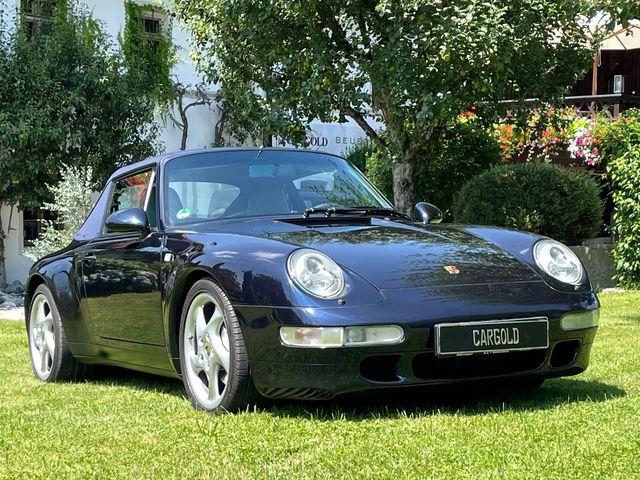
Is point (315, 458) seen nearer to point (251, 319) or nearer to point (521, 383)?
point (251, 319)

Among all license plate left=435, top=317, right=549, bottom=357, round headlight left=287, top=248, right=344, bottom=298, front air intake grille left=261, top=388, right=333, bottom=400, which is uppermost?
round headlight left=287, top=248, right=344, bottom=298

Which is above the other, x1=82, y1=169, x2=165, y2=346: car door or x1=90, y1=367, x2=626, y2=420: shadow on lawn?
x1=82, y1=169, x2=165, y2=346: car door

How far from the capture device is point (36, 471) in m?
3.73

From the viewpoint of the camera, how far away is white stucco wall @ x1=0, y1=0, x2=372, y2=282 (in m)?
18.2

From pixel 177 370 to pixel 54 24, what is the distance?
1336 centimetres

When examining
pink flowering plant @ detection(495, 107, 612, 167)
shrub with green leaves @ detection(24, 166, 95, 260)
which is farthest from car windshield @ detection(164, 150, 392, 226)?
shrub with green leaves @ detection(24, 166, 95, 260)

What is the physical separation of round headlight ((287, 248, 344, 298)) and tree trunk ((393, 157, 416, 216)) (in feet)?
29.0

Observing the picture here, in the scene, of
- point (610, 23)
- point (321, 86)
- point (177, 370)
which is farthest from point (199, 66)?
point (177, 370)

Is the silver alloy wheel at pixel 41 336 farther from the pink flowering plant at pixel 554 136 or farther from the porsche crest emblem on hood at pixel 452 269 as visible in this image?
the pink flowering plant at pixel 554 136

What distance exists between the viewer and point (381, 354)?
441 cm

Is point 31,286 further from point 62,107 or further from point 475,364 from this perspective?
point 62,107

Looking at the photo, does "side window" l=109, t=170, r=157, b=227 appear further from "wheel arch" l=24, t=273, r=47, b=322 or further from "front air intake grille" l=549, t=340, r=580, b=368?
"front air intake grille" l=549, t=340, r=580, b=368

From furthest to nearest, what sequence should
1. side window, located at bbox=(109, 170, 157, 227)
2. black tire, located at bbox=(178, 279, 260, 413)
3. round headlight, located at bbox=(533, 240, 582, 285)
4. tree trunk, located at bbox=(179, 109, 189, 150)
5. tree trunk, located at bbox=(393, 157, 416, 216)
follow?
tree trunk, located at bbox=(179, 109, 189, 150) < tree trunk, located at bbox=(393, 157, 416, 216) < side window, located at bbox=(109, 170, 157, 227) < round headlight, located at bbox=(533, 240, 582, 285) < black tire, located at bbox=(178, 279, 260, 413)

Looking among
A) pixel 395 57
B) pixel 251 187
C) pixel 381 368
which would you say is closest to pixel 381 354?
pixel 381 368
